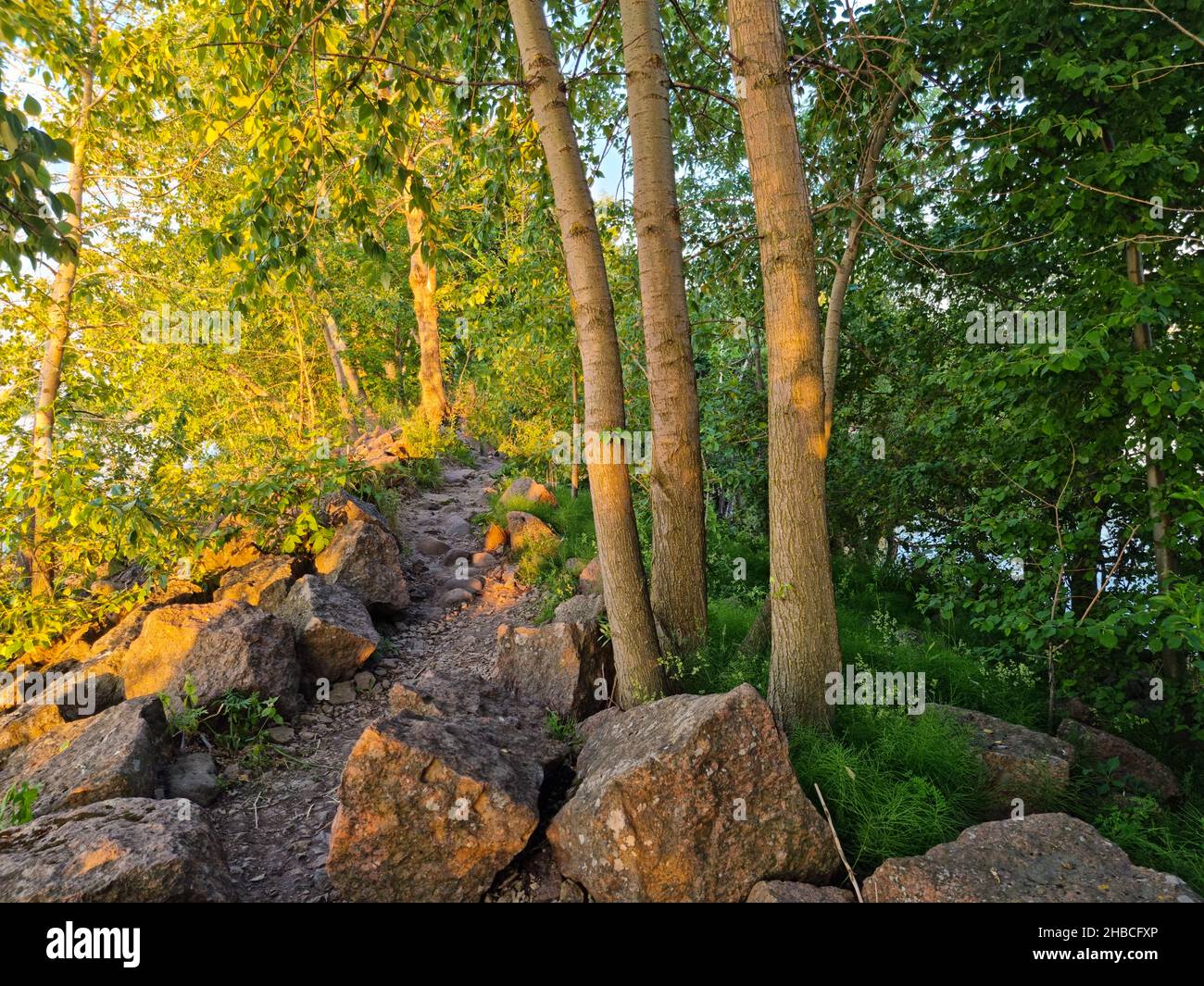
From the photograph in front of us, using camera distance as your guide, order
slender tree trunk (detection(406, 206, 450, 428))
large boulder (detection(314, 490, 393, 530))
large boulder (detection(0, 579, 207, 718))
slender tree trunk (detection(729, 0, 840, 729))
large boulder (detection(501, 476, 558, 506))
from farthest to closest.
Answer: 1. slender tree trunk (detection(406, 206, 450, 428))
2. large boulder (detection(501, 476, 558, 506))
3. large boulder (detection(314, 490, 393, 530))
4. large boulder (detection(0, 579, 207, 718))
5. slender tree trunk (detection(729, 0, 840, 729))

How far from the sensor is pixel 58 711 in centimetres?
563

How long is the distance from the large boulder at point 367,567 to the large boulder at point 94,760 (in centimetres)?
259

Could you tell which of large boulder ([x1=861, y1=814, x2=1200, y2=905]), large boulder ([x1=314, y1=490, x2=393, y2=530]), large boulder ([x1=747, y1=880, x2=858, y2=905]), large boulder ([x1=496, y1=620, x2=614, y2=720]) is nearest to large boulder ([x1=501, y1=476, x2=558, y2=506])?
large boulder ([x1=314, y1=490, x2=393, y2=530])

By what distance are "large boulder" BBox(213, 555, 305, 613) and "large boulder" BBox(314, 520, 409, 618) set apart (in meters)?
0.38

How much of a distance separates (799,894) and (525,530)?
283 inches

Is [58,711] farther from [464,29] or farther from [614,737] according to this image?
[464,29]

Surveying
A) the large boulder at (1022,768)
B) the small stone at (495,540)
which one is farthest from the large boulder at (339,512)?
the large boulder at (1022,768)

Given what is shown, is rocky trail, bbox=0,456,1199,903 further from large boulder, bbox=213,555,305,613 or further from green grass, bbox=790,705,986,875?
large boulder, bbox=213,555,305,613

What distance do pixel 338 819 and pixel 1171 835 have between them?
4.54 metres

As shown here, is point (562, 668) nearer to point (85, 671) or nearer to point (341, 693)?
point (341, 693)

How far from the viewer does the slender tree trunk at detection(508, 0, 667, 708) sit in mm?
4727

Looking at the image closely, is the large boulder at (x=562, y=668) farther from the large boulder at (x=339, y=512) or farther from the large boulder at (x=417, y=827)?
the large boulder at (x=339, y=512)

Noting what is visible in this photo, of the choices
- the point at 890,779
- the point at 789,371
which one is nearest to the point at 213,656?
the point at 789,371
